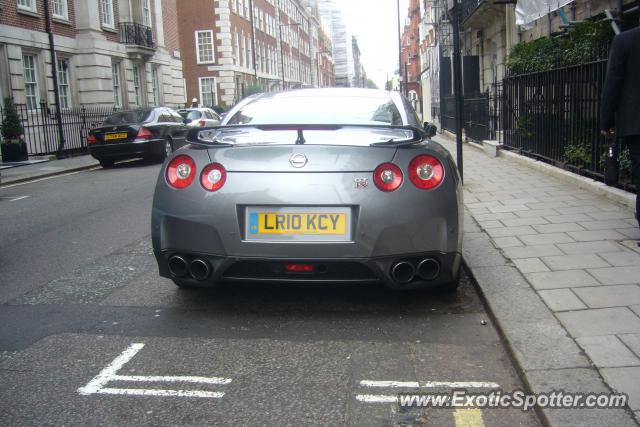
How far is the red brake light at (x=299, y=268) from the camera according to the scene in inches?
151

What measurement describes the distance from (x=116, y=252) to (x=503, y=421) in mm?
4474

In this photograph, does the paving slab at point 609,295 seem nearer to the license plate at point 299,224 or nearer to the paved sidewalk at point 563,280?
the paved sidewalk at point 563,280

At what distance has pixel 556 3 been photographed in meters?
14.7

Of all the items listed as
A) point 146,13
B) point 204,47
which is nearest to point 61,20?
point 146,13

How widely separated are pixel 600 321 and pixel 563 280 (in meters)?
0.83

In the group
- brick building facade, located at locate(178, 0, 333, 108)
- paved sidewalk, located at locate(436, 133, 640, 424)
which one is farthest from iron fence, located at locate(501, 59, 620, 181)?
brick building facade, located at locate(178, 0, 333, 108)

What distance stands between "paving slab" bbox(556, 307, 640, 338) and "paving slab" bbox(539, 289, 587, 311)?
90 mm

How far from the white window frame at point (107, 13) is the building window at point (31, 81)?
614cm

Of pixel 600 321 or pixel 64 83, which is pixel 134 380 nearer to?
pixel 600 321

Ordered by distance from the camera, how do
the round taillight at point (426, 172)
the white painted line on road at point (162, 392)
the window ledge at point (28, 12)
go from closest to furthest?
the white painted line on road at point (162, 392) → the round taillight at point (426, 172) → the window ledge at point (28, 12)

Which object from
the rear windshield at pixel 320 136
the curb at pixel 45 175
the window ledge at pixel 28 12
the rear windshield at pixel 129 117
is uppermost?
the window ledge at pixel 28 12

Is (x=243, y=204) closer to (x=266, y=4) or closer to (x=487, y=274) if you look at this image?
(x=487, y=274)

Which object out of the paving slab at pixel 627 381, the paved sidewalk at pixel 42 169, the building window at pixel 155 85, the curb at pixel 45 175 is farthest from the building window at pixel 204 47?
the paving slab at pixel 627 381

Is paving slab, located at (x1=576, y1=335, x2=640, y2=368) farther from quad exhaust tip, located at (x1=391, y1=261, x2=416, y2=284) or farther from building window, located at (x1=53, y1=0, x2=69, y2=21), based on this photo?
building window, located at (x1=53, y1=0, x2=69, y2=21)
